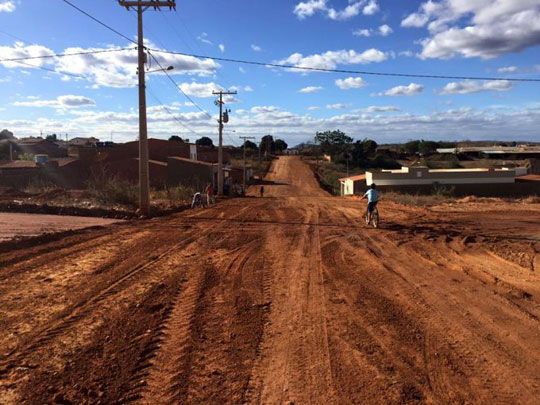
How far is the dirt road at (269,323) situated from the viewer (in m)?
4.09

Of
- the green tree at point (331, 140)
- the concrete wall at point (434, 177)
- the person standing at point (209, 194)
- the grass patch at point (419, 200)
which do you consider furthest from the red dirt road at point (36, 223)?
the green tree at point (331, 140)

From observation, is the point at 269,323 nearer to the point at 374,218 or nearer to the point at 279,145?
the point at 374,218

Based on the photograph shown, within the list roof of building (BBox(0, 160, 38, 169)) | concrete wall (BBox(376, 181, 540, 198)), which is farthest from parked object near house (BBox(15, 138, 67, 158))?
concrete wall (BBox(376, 181, 540, 198))

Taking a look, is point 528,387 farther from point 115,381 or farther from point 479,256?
point 479,256

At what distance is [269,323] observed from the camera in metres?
5.70

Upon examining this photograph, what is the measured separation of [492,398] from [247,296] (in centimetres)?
374

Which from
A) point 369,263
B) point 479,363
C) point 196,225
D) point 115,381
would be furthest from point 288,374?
point 196,225

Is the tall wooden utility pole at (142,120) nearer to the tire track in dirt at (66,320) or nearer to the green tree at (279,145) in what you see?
the tire track in dirt at (66,320)

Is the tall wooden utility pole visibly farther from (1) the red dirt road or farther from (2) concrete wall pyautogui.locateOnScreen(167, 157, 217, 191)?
(2) concrete wall pyautogui.locateOnScreen(167, 157, 217, 191)

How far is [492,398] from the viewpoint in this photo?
396 cm

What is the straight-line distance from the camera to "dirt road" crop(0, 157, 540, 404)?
4.09 meters

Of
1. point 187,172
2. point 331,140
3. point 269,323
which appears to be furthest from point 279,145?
point 269,323

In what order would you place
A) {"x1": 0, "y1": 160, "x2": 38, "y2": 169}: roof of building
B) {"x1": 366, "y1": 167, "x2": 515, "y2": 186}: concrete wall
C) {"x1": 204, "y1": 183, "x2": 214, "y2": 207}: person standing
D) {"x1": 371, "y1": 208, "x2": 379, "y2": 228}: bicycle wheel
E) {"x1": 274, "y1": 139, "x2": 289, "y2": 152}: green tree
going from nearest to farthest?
{"x1": 371, "y1": 208, "x2": 379, "y2": 228}: bicycle wheel < {"x1": 204, "y1": 183, "x2": 214, "y2": 207}: person standing < {"x1": 0, "y1": 160, "x2": 38, "y2": 169}: roof of building < {"x1": 366, "y1": 167, "x2": 515, "y2": 186}: concrete wall < {"x1": 274, "y1": 139, "x2": 289, "y2": 152}: green tree

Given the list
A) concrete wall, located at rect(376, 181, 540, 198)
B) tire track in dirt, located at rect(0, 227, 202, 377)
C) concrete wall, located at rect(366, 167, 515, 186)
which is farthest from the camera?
concrete wall, located at rect(366, 167, 515, 186)
